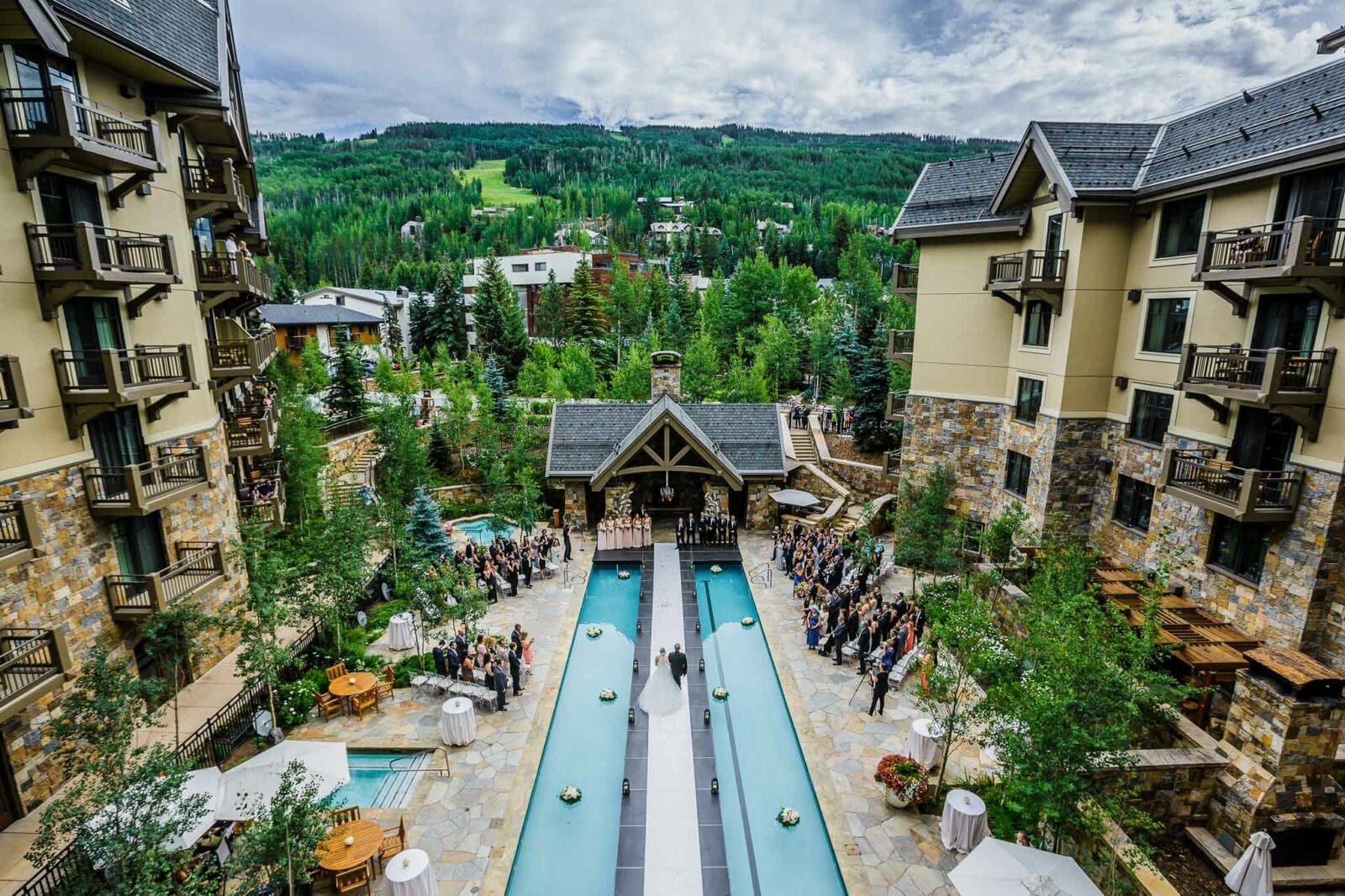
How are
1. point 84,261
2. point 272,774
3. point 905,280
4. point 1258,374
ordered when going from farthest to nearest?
point 905,280 < point 1258,374 < point 84,261 < point 272,774

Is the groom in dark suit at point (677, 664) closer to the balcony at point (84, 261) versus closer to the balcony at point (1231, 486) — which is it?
the balcony at point (1231, 486)

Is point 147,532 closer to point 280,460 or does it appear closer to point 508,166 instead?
point 280,460

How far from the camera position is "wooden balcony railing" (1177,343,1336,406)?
42.2 ft

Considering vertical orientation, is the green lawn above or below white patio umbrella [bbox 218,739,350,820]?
above

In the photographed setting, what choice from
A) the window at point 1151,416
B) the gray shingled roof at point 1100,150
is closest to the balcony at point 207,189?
the gray shingled roof at point 1100,150

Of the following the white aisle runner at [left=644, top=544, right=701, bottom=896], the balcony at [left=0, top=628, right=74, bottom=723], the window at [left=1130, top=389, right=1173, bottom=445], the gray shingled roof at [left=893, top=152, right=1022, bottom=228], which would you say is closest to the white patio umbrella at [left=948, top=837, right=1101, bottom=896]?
the white aisle runner at [left=644, top=544, right=701, bottom=896]

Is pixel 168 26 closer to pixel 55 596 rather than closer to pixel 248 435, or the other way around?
pixel 248 435

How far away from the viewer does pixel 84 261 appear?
12.1 metres

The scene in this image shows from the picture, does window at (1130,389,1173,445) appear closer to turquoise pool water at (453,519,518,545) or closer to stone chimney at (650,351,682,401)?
stone chimney at (650,351,682,401)

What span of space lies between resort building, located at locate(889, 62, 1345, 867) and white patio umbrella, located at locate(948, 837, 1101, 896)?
4777 mm

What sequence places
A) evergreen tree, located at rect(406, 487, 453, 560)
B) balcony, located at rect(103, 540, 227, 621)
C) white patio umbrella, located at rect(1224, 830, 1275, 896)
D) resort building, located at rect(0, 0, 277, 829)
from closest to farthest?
1. white patio umbrella, located at rect(1224, 830, 1275, 896)
2. resort building, located at rect(0, 0, 277, 829)
3. balcony, located at rect(103, 540, 227, 621)
4. evergreen tree, located at rect(406, 487, 453, 560)

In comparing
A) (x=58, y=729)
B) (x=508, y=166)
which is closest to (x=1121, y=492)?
(x=58, y=729)

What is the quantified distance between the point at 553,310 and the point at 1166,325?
56.9 metres

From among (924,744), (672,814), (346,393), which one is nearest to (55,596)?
(672,814)
